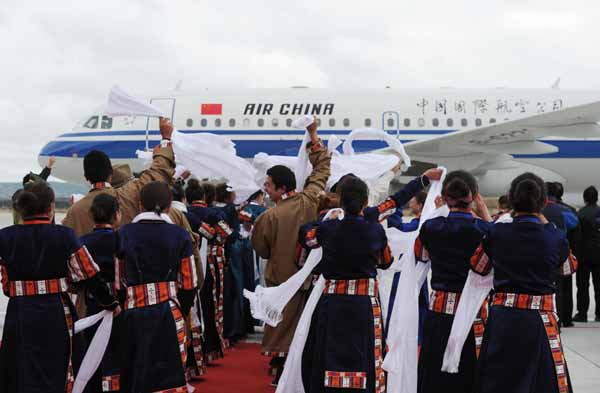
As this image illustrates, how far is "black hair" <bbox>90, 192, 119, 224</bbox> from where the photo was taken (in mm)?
5164

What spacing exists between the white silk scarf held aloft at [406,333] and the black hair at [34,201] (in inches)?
91.2

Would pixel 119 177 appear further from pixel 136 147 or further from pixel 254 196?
pixel 136 147

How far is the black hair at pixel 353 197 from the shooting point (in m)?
5.12

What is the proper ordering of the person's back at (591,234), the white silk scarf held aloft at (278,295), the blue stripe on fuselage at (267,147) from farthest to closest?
the blue stripe on fuselage at (267,147)
the person's back at (591,234)
the white silk scarf held aloft at (278,295)

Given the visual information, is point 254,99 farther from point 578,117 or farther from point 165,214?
point 165,214

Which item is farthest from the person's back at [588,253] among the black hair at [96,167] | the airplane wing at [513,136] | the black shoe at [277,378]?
the black hair at [96,167]

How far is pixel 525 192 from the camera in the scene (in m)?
4.52

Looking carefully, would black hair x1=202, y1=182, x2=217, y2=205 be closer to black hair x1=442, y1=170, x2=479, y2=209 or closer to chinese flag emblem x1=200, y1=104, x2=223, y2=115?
black hair x1=442, y1=170, x2=479, y2=209

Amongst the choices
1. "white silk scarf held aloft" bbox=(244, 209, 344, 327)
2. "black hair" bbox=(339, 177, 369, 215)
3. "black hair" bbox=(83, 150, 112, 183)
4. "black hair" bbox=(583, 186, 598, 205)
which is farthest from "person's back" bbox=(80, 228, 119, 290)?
"black hair" bbox=(583, 186, 598, 205)

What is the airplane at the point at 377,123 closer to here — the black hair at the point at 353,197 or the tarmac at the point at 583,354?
the tarmac at the point at 583,354

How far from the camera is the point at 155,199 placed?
16.2 ft

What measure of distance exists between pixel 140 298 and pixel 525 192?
2375 millimetres

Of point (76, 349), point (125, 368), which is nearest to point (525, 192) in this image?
point (125, 368)

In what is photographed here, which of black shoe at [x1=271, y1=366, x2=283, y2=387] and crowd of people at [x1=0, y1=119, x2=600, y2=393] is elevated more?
crowd of people at [x1=0, y1=119, x2=600, y2=393]
